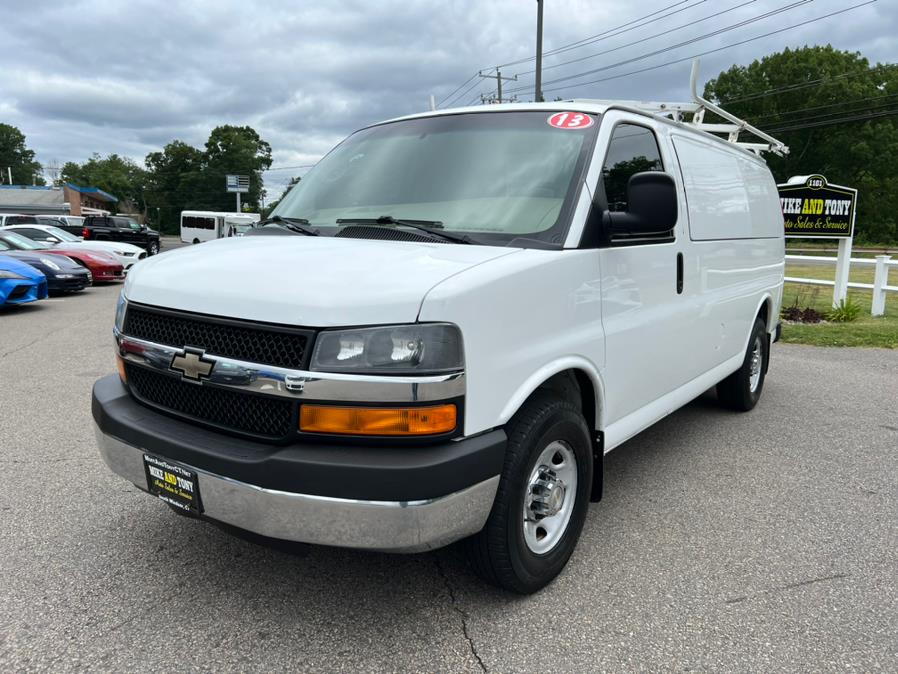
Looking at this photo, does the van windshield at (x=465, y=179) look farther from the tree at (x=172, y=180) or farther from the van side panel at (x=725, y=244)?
the tree at (x=172, y=180)

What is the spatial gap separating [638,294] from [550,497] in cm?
115

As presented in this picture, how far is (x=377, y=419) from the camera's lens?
7.13 feet

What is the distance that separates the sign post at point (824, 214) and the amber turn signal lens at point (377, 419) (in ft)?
37.7

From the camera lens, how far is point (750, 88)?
2442 inches

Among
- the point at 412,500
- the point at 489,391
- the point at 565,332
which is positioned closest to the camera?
the point at 412,500

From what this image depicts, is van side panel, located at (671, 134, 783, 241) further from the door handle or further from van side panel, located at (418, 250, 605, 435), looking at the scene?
van side panel, located at (418, 250, 605, 435)

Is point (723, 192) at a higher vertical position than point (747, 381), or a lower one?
higher

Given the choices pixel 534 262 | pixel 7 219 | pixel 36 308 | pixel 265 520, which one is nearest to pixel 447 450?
pixel 265 520

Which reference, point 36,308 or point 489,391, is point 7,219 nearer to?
point 36,308

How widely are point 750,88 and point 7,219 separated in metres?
60.6

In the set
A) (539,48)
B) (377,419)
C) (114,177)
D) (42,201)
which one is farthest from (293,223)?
(114,177)

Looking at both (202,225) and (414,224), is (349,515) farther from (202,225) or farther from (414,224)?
(202,225)

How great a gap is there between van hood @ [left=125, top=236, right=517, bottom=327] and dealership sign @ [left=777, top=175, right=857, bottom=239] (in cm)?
1123

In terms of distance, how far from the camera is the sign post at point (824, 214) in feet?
39.1
